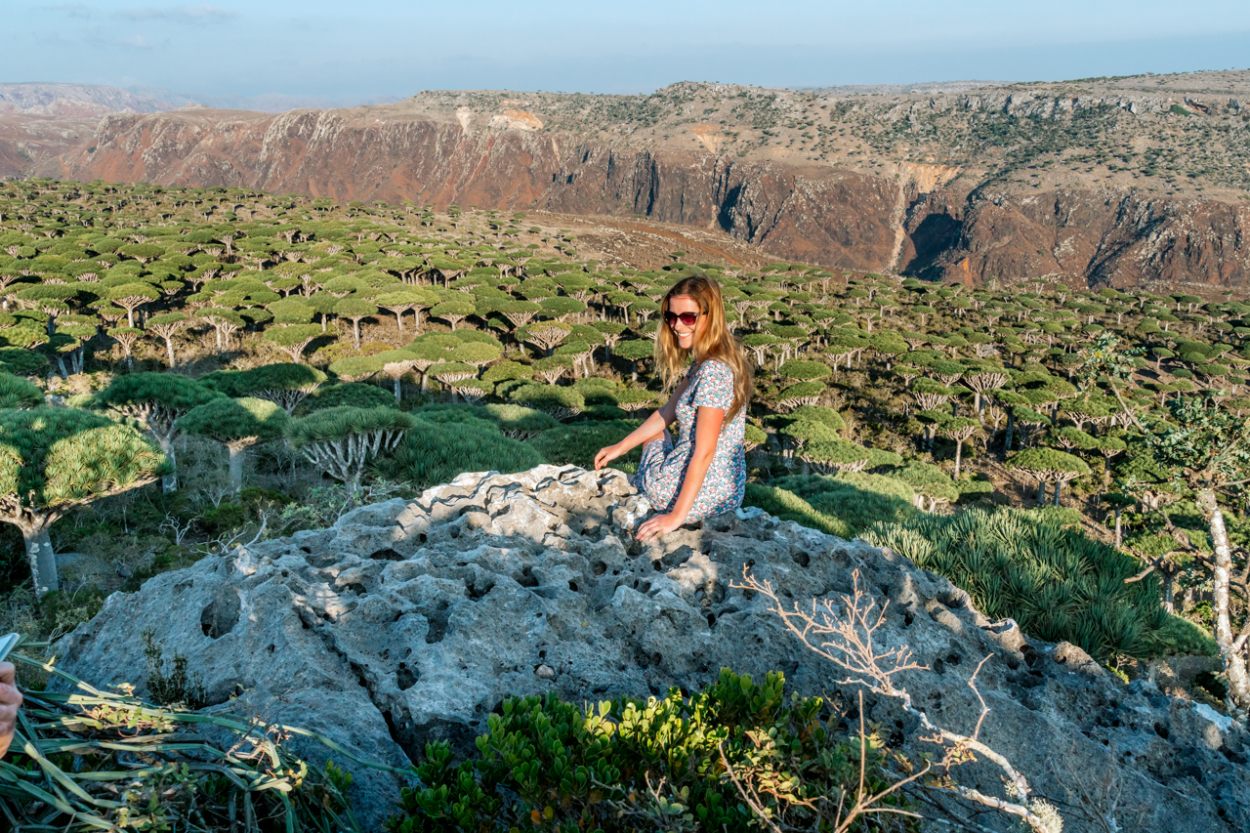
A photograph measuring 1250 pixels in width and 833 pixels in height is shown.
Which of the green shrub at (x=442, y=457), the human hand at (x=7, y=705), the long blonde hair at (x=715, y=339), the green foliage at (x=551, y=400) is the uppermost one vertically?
the long blonde hair at (x=715, y=339)

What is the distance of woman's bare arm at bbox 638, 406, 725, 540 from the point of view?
3.90 m

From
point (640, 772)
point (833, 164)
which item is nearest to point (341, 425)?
point (640, 772)

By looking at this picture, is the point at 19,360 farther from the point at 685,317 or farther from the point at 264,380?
the point at 685,317

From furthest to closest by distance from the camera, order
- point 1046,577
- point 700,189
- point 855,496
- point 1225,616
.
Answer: point 700,189 < point 855,496 < point 1225,616 < point 1046,577

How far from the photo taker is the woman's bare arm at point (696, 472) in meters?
3.90

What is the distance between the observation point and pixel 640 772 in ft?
7.26

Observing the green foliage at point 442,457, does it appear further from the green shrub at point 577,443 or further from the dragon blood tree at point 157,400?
the dragon blood tree at point 157,400

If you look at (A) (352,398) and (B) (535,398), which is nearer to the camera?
(A) (352,398)

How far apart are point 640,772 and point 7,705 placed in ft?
5.80

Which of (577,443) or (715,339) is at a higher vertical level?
(715,339)

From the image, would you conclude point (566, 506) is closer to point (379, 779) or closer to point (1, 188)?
point (379, 779)

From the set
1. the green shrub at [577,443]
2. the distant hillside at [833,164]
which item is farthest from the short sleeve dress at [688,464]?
the distant hillside at [833,164]

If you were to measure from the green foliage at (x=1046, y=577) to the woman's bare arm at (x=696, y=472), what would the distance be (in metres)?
2.05

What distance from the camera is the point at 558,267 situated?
161 feet
